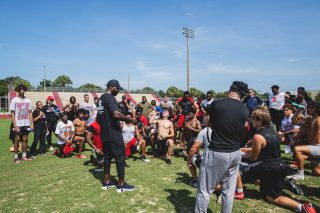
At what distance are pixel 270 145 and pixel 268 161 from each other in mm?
312

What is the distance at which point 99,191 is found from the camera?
5152mm

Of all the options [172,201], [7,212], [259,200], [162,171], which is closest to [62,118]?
[162,171]

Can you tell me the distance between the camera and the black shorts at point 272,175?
4331 mm

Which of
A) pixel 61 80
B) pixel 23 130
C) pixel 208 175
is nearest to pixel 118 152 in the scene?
pixel 208 175

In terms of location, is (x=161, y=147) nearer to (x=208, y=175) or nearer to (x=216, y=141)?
(x=208, y=175)

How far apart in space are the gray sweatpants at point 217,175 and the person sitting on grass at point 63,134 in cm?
619

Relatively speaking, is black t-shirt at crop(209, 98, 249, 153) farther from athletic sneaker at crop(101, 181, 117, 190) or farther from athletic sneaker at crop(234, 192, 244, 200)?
athletic sneaker at crop(101, 181, 117, 190)

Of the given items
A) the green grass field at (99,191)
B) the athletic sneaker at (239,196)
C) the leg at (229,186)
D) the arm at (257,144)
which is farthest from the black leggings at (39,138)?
the arm at (257,144)

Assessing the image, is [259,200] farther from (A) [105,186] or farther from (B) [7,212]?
(B) [7,212]

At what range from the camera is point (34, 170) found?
6.84 meters

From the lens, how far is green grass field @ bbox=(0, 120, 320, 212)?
14.4ft

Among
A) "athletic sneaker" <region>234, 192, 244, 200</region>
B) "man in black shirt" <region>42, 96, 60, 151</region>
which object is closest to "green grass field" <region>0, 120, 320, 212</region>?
"athletic sneaker" <region>234, 192, 244, 200</region>

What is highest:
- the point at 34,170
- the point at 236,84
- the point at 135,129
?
the point at 236,84

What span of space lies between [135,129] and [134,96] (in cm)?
4429
